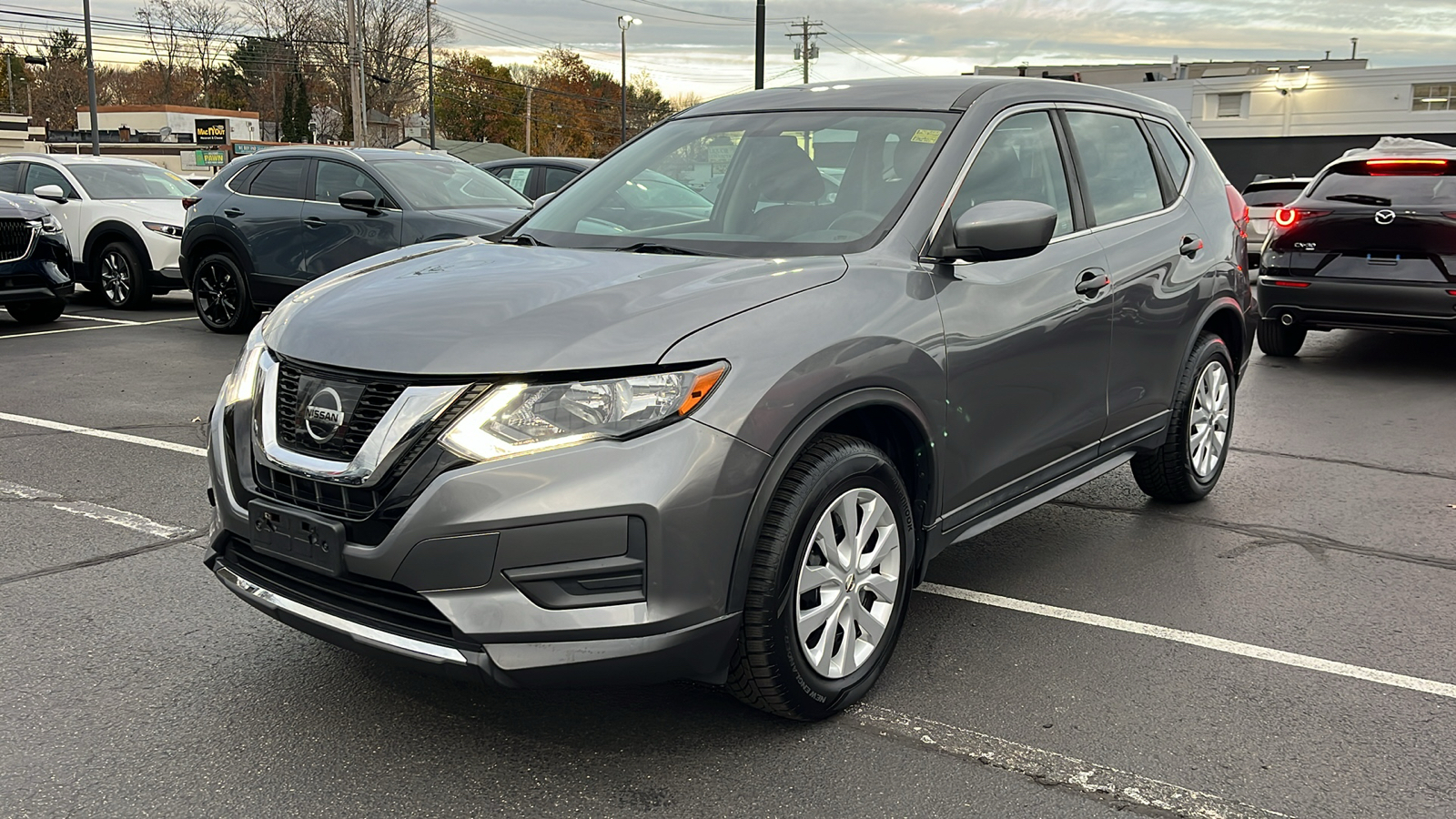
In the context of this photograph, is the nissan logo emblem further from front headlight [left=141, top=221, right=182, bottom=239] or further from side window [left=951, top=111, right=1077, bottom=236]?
front headlight [left=141, top=221, right=182, bottom=239]

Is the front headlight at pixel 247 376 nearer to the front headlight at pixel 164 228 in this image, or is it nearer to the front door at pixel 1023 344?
the front door at pixel 1023 344

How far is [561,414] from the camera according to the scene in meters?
2.79

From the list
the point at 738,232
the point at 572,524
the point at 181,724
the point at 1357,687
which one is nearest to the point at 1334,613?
the point at 1357,687

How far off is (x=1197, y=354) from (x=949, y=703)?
99.7 inches

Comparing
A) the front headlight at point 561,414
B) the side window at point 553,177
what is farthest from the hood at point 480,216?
the front headlight at point 561,414

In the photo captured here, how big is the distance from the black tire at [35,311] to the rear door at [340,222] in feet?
9.66

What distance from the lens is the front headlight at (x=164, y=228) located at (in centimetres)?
1313

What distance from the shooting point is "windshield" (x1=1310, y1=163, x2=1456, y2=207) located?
28.2 ft

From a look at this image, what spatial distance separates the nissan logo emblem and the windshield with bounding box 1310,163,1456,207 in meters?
8.31

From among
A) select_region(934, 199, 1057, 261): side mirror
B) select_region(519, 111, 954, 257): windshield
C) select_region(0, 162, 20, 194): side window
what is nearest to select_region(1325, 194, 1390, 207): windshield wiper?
select_region(519, 111, 954, 257): windshield

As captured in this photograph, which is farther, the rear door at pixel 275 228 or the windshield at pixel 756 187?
the rear door at pixel 275 228

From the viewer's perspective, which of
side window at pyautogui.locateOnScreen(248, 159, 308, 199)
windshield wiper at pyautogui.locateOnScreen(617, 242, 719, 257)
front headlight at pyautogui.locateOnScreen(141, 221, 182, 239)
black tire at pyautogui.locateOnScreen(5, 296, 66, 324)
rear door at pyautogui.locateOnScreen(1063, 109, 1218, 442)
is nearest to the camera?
windshield wiper at pyautogui.locateOnScreen(617, 242, 719, 257)

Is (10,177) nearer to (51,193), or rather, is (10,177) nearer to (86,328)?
(51,193)

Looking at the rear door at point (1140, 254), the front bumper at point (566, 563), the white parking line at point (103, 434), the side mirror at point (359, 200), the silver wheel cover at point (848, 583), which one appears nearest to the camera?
the front bumper at point (566, 563)
